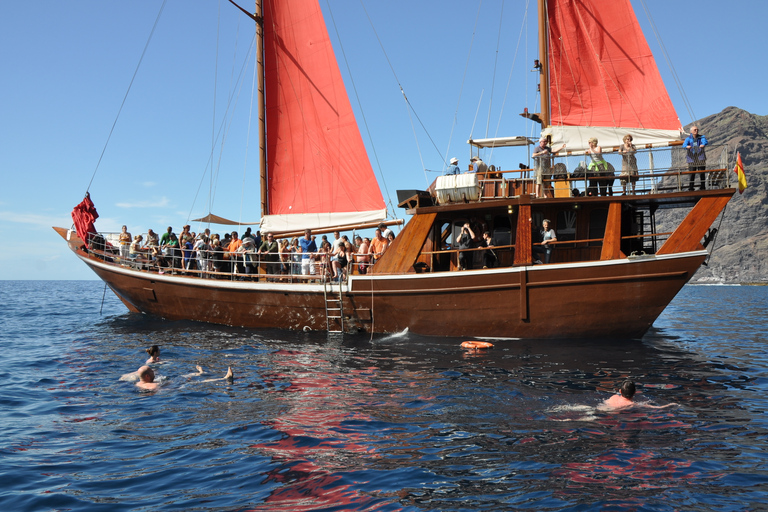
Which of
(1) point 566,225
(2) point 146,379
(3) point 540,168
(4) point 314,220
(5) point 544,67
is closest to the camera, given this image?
(2) point 146,379

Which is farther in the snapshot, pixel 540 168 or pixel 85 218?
pixel 85 218

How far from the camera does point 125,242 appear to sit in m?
22.5

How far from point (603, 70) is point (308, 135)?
10.6 meters

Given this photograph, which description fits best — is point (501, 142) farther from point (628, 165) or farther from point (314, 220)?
point (314, 220)

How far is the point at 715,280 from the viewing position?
177625 millimetres

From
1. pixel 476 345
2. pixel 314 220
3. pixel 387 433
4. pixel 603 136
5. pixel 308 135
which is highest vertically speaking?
pixel 308 135

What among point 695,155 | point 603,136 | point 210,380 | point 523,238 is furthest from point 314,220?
point 695,155

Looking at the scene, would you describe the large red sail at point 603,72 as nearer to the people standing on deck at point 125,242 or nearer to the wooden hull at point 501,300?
the wooden hull at point 501,300

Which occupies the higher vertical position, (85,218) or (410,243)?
(85,218)

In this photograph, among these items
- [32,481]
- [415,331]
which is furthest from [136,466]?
[415,331]

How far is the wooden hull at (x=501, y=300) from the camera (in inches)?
563

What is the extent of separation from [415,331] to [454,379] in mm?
5486

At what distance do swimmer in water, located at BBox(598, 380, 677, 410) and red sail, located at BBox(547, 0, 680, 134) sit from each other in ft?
38.4

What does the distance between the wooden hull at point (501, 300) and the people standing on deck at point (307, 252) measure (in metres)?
0.77
